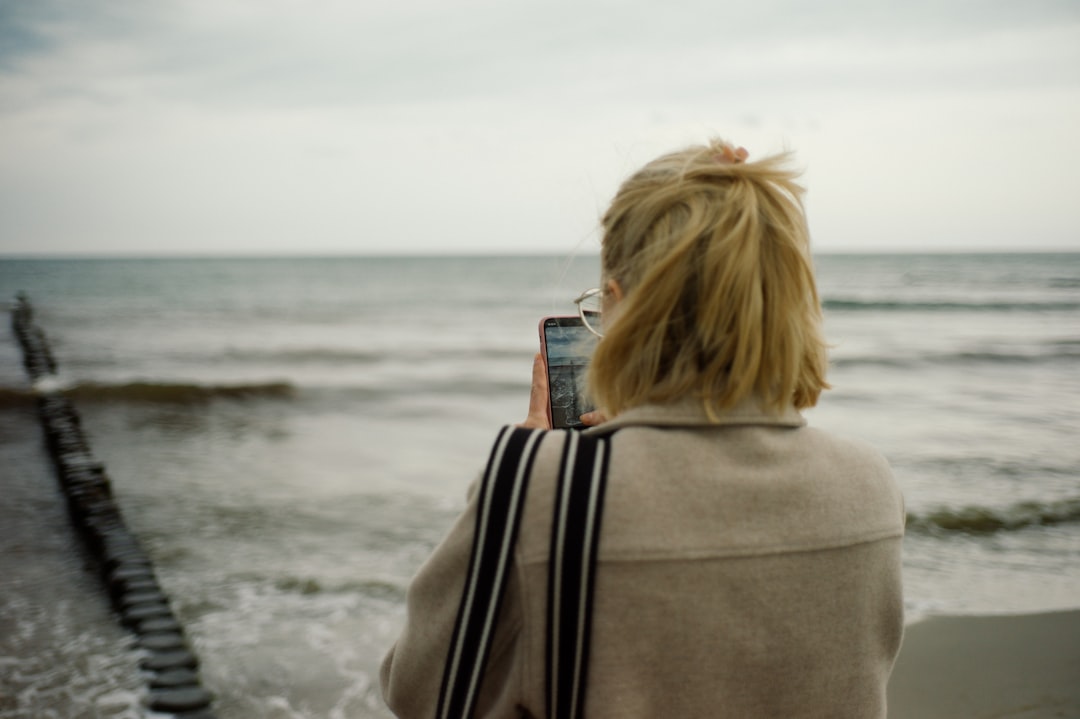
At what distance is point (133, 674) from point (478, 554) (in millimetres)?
3516

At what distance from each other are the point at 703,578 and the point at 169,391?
13238 mm

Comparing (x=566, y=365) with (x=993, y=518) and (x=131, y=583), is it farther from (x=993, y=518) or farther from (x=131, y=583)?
(x=993, y=518)

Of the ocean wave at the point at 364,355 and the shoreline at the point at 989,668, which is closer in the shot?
the shoreline at the point at 989,668

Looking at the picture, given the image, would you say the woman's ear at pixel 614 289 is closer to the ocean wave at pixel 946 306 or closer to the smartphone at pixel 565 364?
the smartphone at pixel 565 364

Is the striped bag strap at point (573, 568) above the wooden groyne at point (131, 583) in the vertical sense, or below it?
above

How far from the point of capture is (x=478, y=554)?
1.03m

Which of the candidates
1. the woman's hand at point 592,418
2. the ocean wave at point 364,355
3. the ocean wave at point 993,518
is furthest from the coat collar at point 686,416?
the ocean wave at point 364,355

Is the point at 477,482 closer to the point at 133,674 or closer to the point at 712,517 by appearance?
the point at 712,517

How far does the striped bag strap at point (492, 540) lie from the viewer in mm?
1017

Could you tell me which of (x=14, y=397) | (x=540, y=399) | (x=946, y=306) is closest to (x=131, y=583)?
(x=540, y=399)

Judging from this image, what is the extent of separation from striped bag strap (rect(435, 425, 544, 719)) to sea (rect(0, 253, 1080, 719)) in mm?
251

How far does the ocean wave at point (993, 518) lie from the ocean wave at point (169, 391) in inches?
372

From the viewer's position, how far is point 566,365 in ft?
4.88

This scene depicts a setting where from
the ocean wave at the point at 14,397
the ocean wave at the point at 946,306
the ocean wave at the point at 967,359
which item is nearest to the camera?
the ocean wave at the point at 14,397
